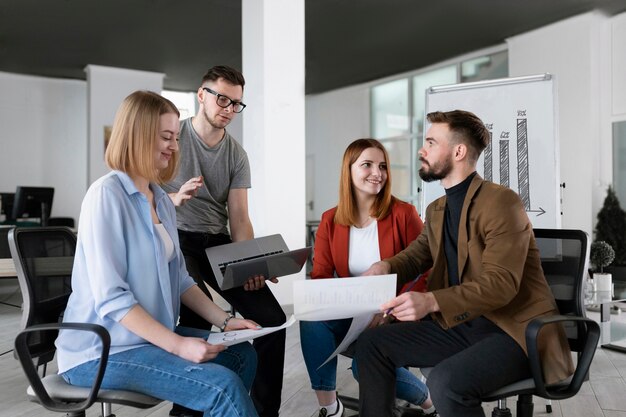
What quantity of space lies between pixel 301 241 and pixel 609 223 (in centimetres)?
415

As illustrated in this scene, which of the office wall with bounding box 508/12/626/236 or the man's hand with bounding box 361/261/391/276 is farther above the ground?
the office wall with bounding box 508/12/626/236

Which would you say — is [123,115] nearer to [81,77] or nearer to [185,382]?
[185,382]

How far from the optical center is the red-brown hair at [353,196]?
2512 millimetres

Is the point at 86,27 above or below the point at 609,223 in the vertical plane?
above

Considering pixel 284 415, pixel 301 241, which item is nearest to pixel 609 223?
pixel 301 241

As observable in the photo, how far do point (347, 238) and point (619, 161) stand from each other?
596 cm

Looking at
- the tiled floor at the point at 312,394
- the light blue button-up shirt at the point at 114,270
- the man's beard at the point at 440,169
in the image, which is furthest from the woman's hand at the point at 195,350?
the tiled floor at the point at 312,394

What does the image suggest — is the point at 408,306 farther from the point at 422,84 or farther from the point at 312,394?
the point at 422,84

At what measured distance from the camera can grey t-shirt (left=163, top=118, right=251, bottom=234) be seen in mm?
2459

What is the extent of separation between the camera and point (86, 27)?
24.7 ft

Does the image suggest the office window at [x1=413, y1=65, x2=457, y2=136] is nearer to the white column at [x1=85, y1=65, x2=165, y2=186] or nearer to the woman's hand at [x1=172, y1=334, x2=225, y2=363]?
the white column at [x1=85, y1=65, x2=165, y2=186]

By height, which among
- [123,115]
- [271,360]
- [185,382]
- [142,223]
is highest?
[123,115]

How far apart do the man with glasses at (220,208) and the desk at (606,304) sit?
2110 mm

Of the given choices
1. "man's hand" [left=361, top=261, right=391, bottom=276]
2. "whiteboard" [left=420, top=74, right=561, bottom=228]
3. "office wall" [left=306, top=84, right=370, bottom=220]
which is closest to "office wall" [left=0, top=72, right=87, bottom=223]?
"office wall" [left=306, top=84, right=370, bottom=220]
